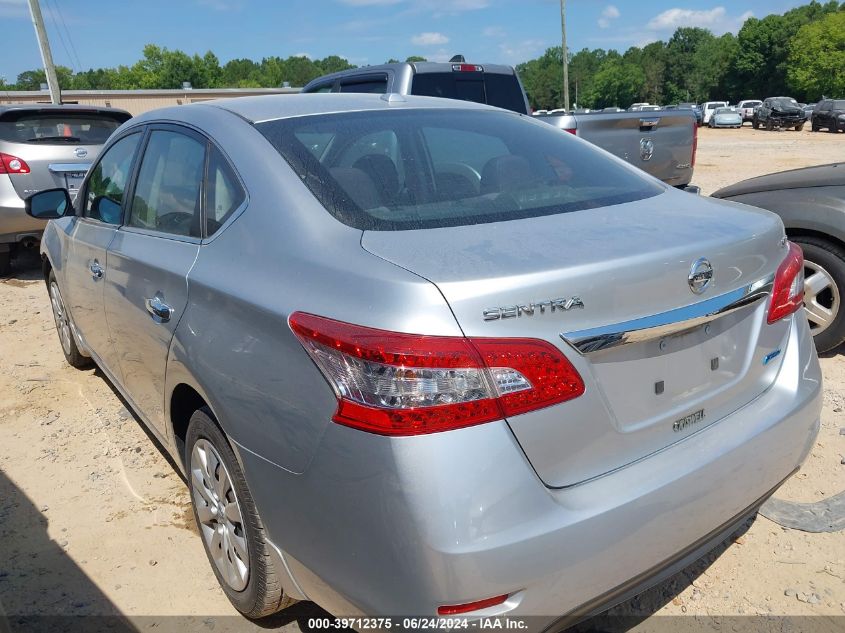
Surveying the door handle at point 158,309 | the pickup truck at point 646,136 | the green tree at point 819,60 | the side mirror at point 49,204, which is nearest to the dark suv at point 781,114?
the pickup truck at point 646,136

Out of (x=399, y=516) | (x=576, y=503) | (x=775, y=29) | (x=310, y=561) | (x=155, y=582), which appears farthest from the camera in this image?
(x=775, y=29)

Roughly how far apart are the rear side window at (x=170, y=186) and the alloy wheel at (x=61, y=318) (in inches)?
80.6

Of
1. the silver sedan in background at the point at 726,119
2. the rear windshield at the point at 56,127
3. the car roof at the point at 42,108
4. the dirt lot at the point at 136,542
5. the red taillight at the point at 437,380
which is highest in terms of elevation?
A: the car roof at the point at 42,108

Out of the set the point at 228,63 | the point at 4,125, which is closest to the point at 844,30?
the point at 4,125

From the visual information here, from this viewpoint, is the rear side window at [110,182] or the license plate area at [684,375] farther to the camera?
the rear side window at [110,182]

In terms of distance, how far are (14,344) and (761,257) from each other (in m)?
5.71

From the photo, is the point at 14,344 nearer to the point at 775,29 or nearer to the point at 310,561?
the point at 310,561

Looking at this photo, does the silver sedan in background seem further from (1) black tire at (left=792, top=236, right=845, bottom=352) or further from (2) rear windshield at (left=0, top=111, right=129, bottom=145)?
(1) black tire at (left=792, top=236, right=845, bottom=352)

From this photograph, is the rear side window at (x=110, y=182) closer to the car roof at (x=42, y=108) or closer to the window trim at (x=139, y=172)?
the window trim at (x=139, y=172)

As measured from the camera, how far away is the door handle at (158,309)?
2430mm

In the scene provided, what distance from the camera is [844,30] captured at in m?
68.9

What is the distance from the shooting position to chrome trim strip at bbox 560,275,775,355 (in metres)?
1.66

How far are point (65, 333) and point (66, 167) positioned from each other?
3.14 metres

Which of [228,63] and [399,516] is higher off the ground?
[228,63]
